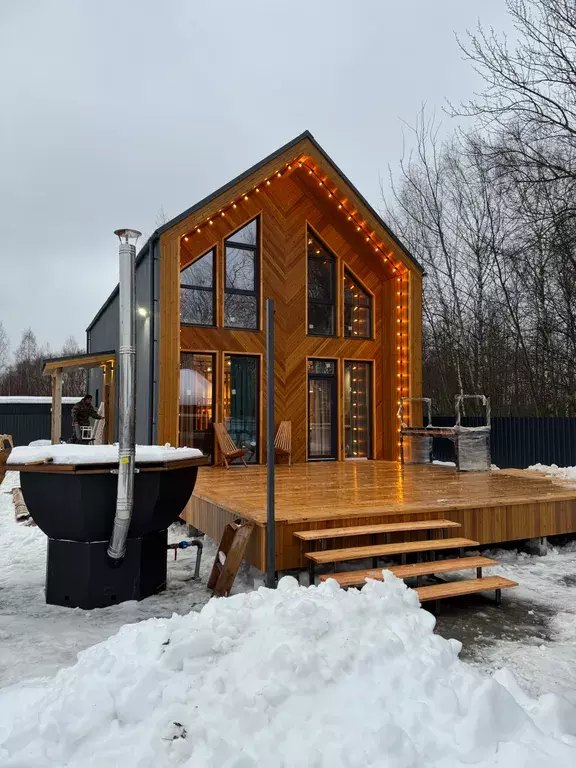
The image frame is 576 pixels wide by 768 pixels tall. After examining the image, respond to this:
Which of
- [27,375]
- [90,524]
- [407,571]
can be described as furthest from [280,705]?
[27,375]

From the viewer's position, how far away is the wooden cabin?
336 inches

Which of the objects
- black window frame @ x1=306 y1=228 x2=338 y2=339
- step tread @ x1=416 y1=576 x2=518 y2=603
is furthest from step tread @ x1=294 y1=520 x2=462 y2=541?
black window frame @ x1=306 y1=228 x2=338 y2=339

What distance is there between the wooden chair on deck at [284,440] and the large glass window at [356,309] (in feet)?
7.71

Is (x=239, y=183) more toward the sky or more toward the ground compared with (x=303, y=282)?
more toward the sky

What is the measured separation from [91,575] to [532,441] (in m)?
10.0

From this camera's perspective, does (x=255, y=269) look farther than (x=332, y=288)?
No

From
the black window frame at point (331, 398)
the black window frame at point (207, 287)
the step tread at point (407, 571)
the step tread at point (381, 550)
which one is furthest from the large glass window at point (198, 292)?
the step tread at point (407, 571)

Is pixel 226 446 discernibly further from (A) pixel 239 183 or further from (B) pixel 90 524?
(B) pixel 90 524

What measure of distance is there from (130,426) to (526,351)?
13597mm

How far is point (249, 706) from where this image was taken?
2068 mm

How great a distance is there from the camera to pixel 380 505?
4949 mm

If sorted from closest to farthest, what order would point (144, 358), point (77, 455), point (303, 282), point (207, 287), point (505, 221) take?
point (77, 455) < point (144, 358) < point (207, 287) < point (303, 282) < point (505, 221)

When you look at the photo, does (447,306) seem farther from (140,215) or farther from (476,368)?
(140,215)

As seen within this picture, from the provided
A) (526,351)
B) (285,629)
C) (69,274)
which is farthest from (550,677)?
(69,274)
